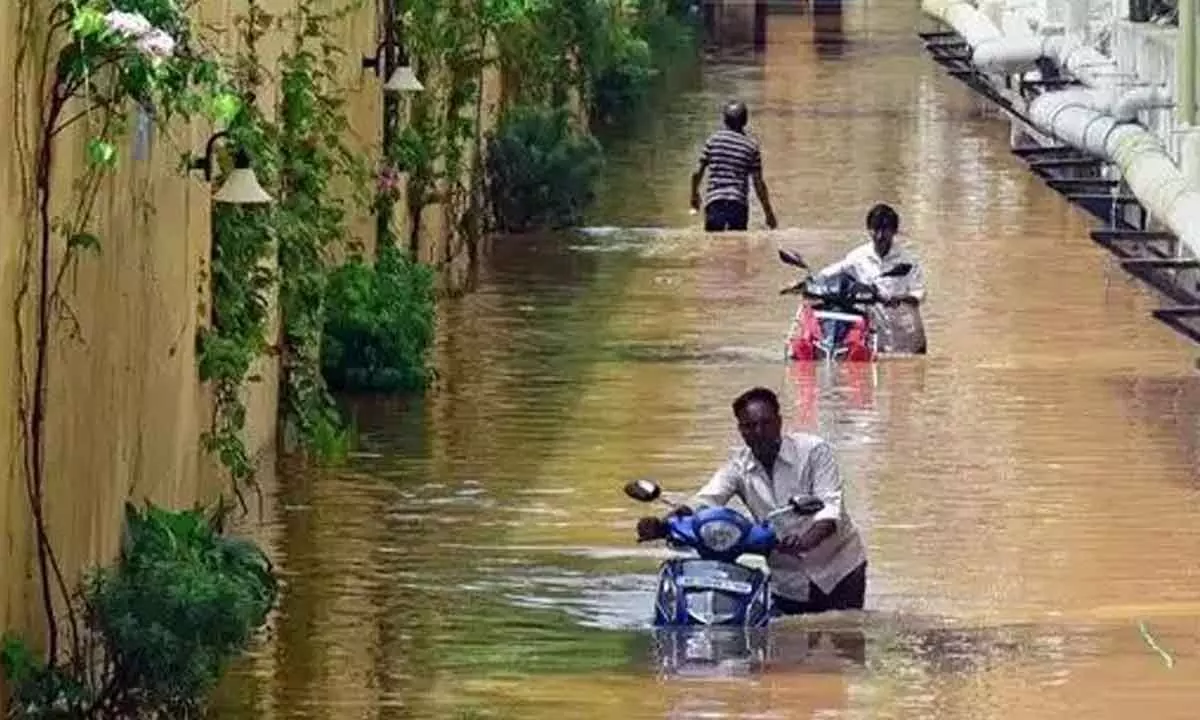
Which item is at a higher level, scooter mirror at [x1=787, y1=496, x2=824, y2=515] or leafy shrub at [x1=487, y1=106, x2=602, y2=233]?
leafy shrub at [x1=487, y1=106, x2=602, y2=233]

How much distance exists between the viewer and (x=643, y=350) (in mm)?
25297

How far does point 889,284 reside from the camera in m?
24.1

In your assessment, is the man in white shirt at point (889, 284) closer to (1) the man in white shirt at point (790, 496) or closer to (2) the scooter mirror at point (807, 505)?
(1) the man in white shirt at point (790, 496)

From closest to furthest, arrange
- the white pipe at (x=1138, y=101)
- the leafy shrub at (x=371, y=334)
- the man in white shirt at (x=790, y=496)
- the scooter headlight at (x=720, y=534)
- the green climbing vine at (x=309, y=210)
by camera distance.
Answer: the scooter headlight at (x=720, y=534), the man in white shirt at (x=790, y=496), the green climbing vine at (x=309, y=210), the leafy shrub at (x=371, y=334), the white pipe at (x=1138, y=101)

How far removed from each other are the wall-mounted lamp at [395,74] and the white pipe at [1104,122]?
5011 mm

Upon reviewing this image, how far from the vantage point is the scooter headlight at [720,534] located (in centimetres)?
1491

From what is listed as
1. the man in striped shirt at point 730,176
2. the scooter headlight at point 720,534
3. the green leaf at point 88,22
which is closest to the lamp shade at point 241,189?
the scooter headlight at point 720,534

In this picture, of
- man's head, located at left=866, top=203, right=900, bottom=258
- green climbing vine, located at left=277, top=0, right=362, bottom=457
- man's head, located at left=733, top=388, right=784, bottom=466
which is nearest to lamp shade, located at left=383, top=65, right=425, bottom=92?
green climbing vine, located at left=277, top=0, right=362, bottom=457

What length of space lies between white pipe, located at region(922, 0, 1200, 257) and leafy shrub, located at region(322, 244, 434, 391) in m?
4.79

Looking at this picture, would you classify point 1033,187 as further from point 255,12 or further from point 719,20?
point 719,20

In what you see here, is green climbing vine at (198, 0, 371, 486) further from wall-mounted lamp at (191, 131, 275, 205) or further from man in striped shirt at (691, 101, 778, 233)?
man in striped shirt at (691, 101, 778, 233)

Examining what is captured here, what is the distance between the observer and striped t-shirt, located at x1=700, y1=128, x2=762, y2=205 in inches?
1302

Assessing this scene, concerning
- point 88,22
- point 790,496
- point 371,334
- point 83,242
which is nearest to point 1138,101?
point 371,334

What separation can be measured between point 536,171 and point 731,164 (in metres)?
1.72
